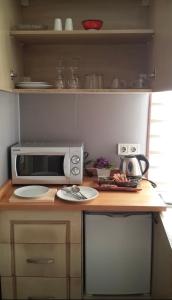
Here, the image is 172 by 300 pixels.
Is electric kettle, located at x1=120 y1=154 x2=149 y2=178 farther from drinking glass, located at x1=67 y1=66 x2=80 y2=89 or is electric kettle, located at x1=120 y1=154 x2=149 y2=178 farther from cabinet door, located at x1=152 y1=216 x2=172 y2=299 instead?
drinking glass, located at x1=67 y1=66 x2=80 y2=89

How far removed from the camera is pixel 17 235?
156 centimetres

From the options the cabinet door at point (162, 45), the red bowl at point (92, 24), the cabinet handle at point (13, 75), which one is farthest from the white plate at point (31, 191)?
the red bowl at point (92, 24)

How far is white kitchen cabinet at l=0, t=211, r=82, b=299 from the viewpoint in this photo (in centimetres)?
155

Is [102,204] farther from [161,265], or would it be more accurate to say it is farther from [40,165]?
[40,165]

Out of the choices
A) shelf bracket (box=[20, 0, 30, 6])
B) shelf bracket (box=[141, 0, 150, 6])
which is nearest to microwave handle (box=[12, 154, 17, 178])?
shelf bracket (box=[20, 0, 30, 6])

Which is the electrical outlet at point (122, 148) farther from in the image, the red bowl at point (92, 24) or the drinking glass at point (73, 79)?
the red bowl at point (92, 24)

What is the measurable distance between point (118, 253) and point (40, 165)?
739 millimetres

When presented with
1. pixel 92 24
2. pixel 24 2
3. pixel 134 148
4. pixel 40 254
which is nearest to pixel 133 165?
pixel 134 148

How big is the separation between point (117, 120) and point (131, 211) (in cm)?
78

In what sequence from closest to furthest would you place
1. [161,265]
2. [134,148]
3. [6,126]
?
1. [161,265]
2. [6,126]
3. [134,148]

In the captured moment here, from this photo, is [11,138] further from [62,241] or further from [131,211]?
[131,211]

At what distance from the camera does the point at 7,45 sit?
1.61 meters

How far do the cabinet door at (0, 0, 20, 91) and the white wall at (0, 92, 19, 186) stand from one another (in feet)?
0.50

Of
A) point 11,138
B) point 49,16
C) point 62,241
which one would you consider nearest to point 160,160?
point 62,241
